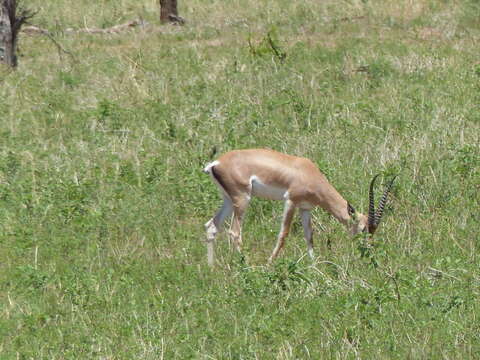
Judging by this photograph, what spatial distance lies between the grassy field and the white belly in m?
0.45

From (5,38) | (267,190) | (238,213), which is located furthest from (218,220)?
(5,38)

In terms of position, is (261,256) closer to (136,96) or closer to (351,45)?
(136,96)

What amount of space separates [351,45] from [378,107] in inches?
160

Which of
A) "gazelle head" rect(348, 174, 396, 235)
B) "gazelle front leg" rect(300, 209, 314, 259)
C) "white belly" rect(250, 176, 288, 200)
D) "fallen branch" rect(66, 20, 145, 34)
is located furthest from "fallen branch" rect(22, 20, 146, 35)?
"gazelle head" rect(348, 174, 396, 235)

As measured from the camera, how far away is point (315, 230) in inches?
364

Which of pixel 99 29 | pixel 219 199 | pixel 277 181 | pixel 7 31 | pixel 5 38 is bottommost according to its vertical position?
pixel 99 29

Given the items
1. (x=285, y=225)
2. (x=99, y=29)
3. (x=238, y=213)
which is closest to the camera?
(x=285, y=225)

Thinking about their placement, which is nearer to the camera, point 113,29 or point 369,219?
point 369,219

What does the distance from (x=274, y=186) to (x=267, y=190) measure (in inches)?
3.1

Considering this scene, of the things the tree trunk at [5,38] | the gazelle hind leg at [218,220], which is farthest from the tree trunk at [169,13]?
the gazelle hind leg at [218,220]

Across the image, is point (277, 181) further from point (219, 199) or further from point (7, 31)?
point (7, 31)

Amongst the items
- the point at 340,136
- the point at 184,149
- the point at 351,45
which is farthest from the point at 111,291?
the point at 351,45

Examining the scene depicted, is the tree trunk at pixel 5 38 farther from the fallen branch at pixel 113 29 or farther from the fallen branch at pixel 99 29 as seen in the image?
the fallen branch at pixel 113 29

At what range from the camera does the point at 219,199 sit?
967cm
